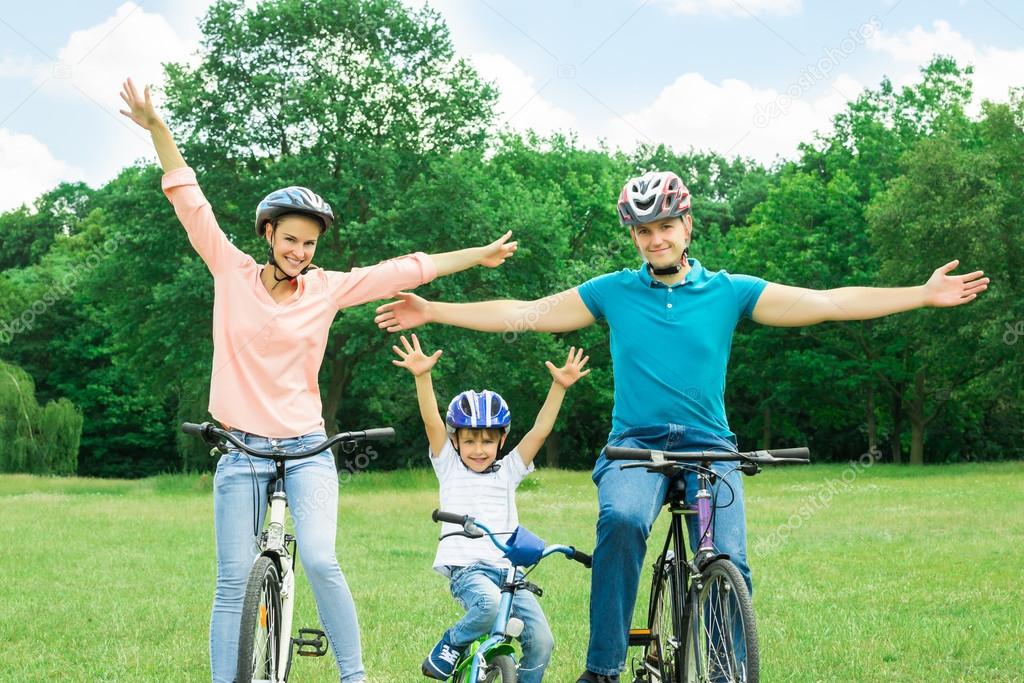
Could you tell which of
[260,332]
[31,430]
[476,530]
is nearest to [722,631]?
[476,530]

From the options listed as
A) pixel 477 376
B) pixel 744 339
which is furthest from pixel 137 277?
pixel 744 339

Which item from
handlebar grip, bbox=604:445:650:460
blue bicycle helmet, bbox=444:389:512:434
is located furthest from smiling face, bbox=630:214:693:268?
handlebar grip, bbox=604:445:650:460

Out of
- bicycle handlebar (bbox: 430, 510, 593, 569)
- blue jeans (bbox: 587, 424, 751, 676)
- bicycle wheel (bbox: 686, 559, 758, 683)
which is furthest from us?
blue jeans (bbox: 587, 424, 751, 676)

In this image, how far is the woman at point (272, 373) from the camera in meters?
4.69

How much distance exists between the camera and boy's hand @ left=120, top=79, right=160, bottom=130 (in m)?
5.00

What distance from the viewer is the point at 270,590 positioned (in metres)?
4.48

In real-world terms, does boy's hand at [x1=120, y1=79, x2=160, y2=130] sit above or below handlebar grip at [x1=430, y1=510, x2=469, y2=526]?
above

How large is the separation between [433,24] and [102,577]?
21.9 metres

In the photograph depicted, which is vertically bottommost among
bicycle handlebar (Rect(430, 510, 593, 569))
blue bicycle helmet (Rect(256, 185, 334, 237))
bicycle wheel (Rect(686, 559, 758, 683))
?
bicycle wheel (Rect(686, 559, 758, 683))

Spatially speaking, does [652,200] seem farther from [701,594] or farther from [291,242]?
[701,594]

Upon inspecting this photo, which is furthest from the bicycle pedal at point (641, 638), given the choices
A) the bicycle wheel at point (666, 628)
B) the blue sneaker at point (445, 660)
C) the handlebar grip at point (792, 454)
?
the handlebar grip at point (792, 454)

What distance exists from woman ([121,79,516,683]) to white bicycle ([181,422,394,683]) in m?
0.09

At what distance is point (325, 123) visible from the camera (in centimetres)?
2888

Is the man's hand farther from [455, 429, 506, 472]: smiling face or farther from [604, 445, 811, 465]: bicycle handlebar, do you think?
[604, 445, 811, 465]: bicycle handlebar
